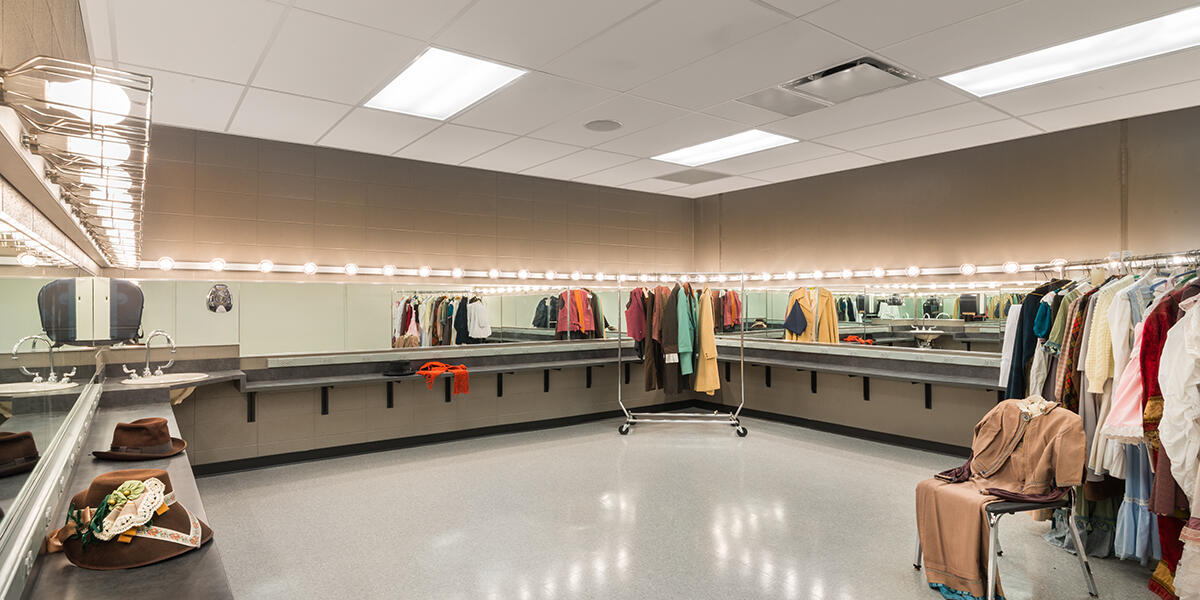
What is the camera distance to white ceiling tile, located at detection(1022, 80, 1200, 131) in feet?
12.3

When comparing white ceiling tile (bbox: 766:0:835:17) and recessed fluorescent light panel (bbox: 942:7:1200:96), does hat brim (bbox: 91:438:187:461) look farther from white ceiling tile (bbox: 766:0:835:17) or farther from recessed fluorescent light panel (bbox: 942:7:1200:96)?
recessed fluorescent light panel (bbox: 942:7:1200:96)

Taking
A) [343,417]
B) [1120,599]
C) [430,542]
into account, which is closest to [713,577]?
[430,542]

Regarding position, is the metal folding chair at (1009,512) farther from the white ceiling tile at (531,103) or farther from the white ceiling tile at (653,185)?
the white ceiling tile at (653,185)

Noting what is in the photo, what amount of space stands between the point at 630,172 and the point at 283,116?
3142 millimetres

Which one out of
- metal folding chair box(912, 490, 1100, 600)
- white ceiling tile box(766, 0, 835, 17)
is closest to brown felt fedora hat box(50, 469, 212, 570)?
white ceiling tile box(766, 0, 835, 17)

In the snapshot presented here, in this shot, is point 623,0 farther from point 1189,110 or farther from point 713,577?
point 1189,110

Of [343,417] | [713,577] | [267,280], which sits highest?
[267,280]

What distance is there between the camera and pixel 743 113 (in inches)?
164

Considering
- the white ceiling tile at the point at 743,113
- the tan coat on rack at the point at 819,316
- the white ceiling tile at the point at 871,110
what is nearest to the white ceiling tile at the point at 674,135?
the white ceiling tile at the point at 743,113

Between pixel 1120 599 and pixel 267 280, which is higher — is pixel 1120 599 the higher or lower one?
the lower one

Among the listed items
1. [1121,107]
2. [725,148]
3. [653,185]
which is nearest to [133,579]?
[725,148]

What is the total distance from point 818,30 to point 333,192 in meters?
4.25

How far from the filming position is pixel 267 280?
5121 mm

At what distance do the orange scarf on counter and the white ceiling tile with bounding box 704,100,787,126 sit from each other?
124 inches
